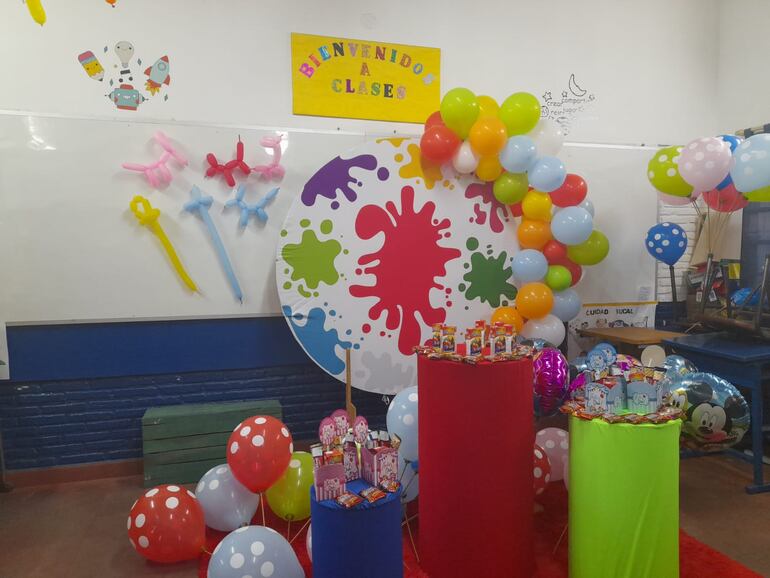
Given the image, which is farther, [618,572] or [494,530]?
[494,530]

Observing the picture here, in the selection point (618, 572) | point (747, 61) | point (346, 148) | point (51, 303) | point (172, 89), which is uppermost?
point (747, 61)

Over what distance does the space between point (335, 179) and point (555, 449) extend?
1.87 metres

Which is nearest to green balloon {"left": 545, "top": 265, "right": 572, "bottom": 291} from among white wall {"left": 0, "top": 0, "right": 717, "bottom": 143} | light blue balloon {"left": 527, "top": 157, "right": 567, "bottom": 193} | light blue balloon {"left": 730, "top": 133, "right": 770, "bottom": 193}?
light blue balloon {"left": 527, "top": 157, "right": 567, "bottom": 193}

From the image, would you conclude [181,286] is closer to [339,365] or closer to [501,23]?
[339,365]

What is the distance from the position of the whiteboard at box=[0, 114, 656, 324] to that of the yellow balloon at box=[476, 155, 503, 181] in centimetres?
79

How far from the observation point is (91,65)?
3.16 metres

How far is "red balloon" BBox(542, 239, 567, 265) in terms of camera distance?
3.44 m

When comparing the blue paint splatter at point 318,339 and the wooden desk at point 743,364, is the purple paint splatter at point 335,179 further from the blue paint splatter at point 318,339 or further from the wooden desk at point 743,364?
the wooden desk at point 743,364

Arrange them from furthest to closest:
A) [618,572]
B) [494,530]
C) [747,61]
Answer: [747,61], [494,530], [618,572]

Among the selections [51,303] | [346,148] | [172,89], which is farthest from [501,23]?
[51,303]

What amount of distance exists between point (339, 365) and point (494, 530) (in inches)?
57.6

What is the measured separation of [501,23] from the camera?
3.80 meters

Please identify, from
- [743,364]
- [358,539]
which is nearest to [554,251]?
[743,364]

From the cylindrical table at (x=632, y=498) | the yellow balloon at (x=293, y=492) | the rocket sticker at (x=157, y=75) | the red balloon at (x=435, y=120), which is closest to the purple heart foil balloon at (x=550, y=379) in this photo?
the cylindrical table at (x=632, y=498)
